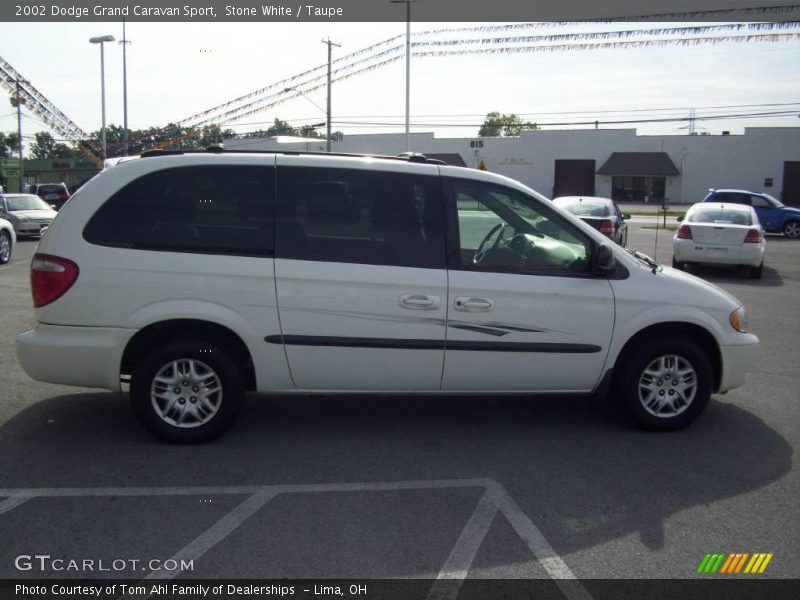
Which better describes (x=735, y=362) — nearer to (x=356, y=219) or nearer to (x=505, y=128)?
(x=356, y=219)

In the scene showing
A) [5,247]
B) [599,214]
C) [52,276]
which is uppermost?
[599,214]

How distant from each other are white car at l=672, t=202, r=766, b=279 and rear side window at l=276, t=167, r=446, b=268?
11630 millimetres

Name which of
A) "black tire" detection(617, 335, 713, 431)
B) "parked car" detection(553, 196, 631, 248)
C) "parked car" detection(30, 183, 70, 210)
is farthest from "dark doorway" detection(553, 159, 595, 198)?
"black tire" detection(617, 335, 713, 431)

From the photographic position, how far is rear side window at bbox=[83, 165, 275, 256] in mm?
5102

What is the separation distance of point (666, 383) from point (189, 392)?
349 cm

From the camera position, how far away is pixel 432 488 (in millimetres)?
4574

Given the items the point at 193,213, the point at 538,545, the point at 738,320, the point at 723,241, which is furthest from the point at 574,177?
the point at 538,545

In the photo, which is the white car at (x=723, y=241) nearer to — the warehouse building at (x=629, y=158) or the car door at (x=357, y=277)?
the car door at (x=357, y=277)

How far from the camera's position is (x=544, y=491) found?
4.53 metres

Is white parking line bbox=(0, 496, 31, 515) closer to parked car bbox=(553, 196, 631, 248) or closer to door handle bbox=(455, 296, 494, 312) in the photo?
door handle bbox=(455, 296, 494, 312)

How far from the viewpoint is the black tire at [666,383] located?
5531 millimetres

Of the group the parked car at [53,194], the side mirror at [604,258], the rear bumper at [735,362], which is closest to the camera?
the side mirror at [604,258]

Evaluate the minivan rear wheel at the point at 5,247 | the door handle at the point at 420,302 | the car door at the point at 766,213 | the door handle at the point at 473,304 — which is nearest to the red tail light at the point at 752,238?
the door handle at the point at 473,304
